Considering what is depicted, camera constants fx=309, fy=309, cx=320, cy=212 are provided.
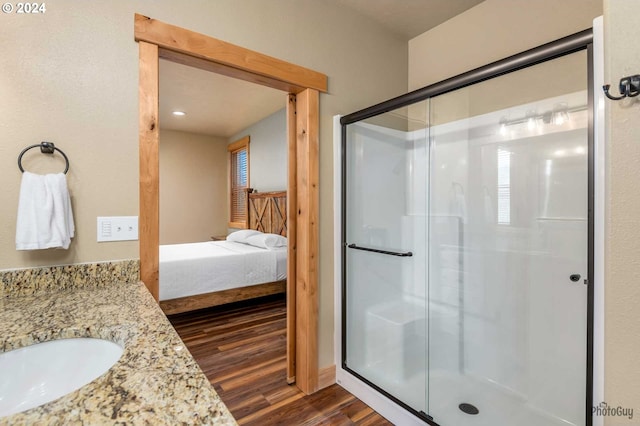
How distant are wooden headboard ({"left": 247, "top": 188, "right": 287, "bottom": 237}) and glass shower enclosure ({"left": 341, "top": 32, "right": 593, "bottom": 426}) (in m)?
2.31

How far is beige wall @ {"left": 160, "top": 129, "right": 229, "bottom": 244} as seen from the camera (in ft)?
18.8

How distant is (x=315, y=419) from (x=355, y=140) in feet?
5.80

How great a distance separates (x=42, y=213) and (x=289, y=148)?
1.34 m

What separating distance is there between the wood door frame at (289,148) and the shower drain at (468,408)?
0.89m

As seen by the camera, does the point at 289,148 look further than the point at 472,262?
Yes

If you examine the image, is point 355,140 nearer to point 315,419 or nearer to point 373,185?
point 373,185

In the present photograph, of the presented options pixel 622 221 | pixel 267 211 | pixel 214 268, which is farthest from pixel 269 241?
pixel 622 221

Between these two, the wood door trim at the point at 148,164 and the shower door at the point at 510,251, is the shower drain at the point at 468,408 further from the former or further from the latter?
the wood door trim at the point at 148,164

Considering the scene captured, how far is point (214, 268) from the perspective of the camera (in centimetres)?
340

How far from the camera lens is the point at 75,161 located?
1.30 m

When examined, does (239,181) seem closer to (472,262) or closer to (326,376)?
(326,376)

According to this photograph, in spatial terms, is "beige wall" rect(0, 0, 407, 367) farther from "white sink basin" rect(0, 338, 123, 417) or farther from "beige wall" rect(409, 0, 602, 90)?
"beige wall" rect(409, 0, 602, 90)

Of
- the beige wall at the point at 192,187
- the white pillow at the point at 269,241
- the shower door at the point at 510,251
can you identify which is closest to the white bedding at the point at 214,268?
the white pillow at the point at 269,241

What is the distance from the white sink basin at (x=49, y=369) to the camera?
29.2 inches
